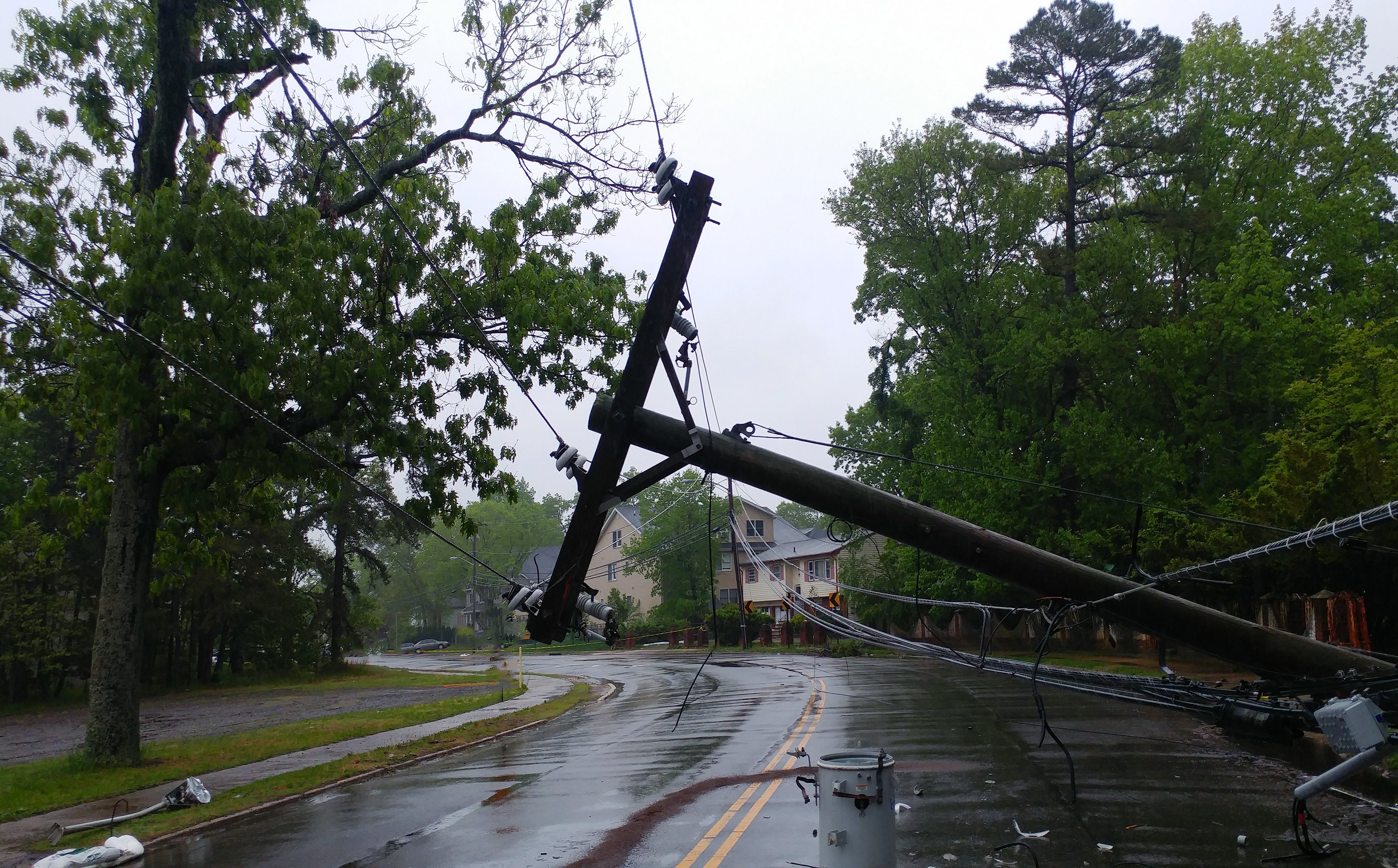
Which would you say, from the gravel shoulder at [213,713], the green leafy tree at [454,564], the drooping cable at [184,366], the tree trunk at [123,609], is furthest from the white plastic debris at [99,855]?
the green leafy tree at [454,564]

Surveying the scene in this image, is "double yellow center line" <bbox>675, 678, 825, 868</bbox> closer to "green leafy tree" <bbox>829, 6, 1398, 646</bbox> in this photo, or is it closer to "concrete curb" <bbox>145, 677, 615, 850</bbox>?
"concrete curb" <bbox>145, 677, 615, 850</bbox>

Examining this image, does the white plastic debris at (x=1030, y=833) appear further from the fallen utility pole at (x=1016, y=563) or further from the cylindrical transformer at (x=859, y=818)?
the cylindrical transformer at (x=859, y=818)

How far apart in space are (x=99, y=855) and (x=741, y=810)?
6.03 meters

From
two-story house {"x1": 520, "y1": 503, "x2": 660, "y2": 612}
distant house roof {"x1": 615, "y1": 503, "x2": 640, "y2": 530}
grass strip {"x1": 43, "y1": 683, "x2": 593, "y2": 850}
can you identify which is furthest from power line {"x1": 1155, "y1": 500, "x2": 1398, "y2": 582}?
distant house roof {"x1": 615, "y1": 503, "x2": 640, "y2": 530}

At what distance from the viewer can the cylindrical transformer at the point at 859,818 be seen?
20.8ft

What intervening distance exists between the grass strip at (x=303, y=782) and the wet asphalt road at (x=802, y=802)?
44 cm

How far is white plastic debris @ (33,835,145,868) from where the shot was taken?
345 inches

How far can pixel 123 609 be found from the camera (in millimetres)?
14688

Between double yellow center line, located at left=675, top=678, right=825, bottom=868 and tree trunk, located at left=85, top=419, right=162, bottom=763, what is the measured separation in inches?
375

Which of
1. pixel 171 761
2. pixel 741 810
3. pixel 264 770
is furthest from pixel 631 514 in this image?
pixel 741 810

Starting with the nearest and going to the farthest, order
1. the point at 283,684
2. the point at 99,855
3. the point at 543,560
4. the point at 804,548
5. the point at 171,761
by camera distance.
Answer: the point at 99,855, the point at 171,761, the point at 283,684, the point at 804,548, the point at 543,560

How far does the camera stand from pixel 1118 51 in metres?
32.3

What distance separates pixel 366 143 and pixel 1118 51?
2603 centimetres

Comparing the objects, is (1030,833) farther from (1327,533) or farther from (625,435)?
(625,435)
